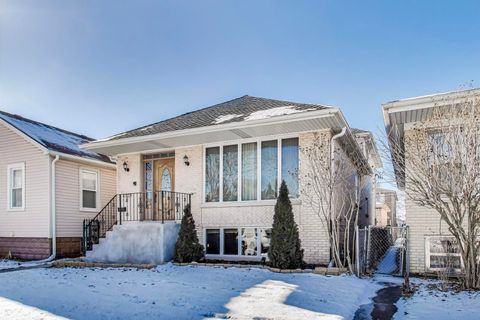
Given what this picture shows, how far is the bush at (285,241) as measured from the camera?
9.04m

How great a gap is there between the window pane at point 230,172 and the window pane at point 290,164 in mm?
1486

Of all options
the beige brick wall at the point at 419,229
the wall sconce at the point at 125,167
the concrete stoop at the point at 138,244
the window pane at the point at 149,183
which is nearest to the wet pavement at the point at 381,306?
the beige brick wall at the point at 419,229

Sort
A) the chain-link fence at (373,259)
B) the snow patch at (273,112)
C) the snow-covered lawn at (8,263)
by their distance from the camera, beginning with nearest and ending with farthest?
the chain-link fence at (373,259) < the snow patch at (273,112) < the snow-covered lawn at (8,263)

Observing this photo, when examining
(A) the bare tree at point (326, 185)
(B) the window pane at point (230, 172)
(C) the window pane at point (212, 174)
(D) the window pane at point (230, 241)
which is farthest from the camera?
(C) the window pane at point (212, 174)

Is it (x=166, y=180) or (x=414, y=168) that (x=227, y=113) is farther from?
(x=414, y=168)

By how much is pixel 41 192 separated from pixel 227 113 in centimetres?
677

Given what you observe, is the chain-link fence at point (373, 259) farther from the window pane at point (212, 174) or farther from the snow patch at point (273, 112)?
the window pane at point (212, 174)

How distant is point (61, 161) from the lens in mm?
13500

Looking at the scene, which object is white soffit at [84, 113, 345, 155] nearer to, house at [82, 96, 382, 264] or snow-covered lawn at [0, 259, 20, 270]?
house at [82, 96, 382, 264]

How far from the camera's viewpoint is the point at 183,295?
665 cm

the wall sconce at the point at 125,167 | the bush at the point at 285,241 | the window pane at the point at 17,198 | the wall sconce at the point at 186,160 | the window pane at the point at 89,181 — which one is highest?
the wall sconce at the point at 186,160

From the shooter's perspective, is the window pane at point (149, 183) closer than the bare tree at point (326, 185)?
No

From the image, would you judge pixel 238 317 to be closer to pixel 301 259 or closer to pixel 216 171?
pixel 301 259

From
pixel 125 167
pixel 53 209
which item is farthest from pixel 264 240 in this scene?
pixel 53 209
